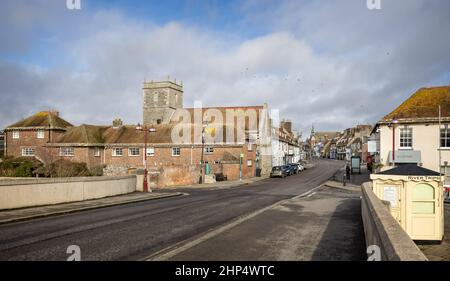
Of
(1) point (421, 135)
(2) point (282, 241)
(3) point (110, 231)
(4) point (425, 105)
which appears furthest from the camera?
(4) point (425, 105)

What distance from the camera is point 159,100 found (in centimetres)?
8456

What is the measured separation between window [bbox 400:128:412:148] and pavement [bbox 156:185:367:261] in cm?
2120

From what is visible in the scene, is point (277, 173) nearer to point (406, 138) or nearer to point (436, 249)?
point (406, 138)

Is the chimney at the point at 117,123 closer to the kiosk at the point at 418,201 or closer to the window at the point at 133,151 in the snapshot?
the window at the point at 133,151

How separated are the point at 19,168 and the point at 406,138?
1711 inches

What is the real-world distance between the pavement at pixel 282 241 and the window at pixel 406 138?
21.2m

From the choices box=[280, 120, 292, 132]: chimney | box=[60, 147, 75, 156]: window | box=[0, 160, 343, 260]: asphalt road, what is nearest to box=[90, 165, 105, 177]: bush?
box=[60, 147, 75, 156]: window

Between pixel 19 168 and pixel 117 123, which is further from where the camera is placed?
pixel 117 123

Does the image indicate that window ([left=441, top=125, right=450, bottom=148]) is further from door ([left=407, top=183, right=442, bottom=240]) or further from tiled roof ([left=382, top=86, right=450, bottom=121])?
door ([left=407, top=183, right=442, bottom=240])

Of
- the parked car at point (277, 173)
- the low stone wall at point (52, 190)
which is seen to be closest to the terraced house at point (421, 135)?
the parked car at point (277, 173)

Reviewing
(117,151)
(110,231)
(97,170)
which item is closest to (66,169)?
(97,170)

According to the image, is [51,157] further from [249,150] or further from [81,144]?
[249,150]

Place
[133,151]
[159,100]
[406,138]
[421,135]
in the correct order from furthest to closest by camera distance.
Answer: [159,100], [133,151], [406,138], [421,135]

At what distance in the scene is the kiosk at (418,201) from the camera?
13.6 metres
